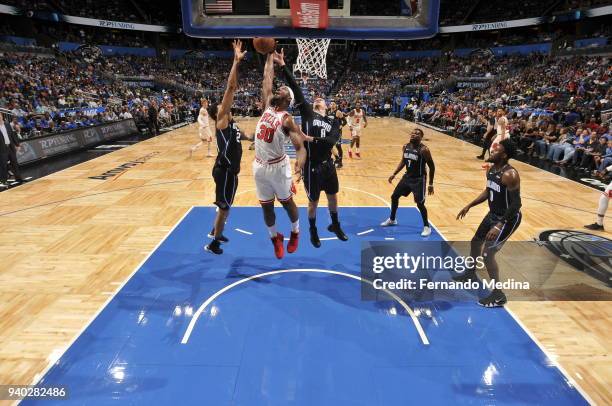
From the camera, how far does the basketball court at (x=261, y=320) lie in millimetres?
3566

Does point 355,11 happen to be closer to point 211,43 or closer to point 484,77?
point 484,77

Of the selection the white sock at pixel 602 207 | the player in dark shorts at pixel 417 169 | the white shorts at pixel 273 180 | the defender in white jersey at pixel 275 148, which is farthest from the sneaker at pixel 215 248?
the white sock at pixel 602 207

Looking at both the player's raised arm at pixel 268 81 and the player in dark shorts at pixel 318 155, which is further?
the player in dark shorts at pixel 318 155

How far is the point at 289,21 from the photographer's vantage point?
546 cm

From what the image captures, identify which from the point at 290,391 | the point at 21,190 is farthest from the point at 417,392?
the point at 21,190

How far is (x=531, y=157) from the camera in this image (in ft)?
47.7

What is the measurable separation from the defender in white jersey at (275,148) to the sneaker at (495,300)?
95.2 inches

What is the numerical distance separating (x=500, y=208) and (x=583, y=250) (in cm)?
272

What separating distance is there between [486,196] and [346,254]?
2.16 metres

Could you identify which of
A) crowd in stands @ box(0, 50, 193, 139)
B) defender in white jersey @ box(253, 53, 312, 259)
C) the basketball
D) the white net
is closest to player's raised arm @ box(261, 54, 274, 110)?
defender in white jersey @ box(253, 53, 312, 259)

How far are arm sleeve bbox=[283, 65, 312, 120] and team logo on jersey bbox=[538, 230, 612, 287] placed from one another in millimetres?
4299
